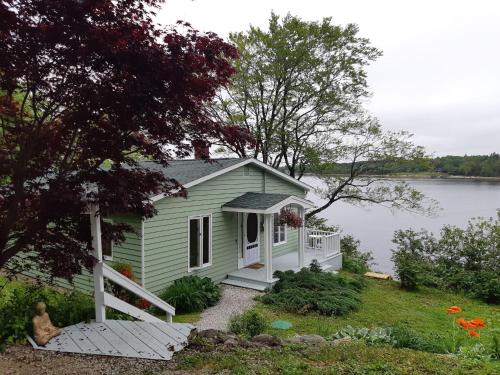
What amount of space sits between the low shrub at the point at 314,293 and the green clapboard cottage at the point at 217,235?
0.62m

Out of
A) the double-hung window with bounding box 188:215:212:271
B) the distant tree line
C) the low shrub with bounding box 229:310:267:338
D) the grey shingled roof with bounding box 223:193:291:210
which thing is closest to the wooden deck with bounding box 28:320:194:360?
the low shrub with bounding box 229:310:267:338

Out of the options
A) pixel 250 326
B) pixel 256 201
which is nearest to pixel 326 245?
pixel 256 201

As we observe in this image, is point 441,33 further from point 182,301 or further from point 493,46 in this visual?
point 182,301

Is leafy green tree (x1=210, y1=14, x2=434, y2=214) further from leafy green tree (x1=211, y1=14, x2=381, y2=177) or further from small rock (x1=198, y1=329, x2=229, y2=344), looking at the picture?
small rock (x1=198, y1=329, x2=229, y2=344)

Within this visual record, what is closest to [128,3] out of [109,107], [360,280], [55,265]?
[109,107]

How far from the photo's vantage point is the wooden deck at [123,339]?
4.52 m

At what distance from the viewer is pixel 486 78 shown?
27109 millimetres

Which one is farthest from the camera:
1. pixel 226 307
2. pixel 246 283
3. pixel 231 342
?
pixel 246 283

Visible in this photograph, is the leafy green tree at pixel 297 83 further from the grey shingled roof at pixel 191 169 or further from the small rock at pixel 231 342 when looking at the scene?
the small rock at pixel 231 342

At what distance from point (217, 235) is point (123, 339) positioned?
685cm

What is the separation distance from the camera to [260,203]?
11.7 metres

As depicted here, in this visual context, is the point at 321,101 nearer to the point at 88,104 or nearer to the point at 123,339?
the point at 123,339

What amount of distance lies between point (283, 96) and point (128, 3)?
1654 centimetres

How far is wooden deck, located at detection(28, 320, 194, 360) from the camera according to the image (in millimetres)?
4523
